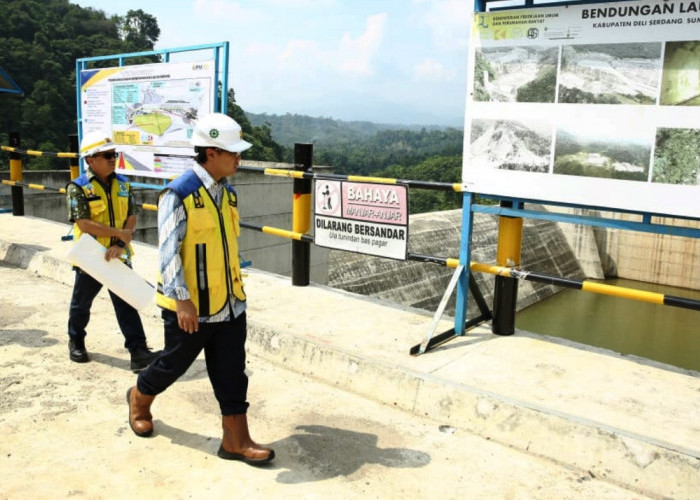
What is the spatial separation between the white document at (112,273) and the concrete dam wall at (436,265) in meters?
15.2

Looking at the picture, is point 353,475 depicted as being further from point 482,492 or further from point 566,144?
point 566,144

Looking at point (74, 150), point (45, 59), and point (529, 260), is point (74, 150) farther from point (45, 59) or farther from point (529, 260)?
point (45, 59)

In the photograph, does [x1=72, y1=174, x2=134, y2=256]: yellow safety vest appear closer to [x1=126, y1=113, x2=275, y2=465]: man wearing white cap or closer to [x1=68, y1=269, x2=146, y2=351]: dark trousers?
[x1=68, y1=269, x2=146, y2=351]: dark trousers

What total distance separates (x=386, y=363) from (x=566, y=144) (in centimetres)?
171

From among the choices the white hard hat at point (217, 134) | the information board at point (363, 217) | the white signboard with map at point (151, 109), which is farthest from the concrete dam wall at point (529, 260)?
the white hard hat at point (217, 134)

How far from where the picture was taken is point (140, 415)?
312 centimetres

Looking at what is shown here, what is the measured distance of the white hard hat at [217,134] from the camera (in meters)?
2.64

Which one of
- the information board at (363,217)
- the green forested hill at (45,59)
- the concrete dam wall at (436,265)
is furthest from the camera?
the green forested hill at (45,59)

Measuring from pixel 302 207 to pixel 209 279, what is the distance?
283 centimetres

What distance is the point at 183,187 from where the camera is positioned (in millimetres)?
2668

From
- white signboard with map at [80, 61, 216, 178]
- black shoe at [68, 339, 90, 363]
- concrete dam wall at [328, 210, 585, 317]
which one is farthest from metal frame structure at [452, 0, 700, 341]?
concrete dam wall at [328, 210, 585, 317]

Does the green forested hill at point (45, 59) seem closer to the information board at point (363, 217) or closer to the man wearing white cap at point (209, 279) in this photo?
the information board at point (363, 217)

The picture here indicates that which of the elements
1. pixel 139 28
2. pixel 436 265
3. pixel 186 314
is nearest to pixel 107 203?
pixel 186 314

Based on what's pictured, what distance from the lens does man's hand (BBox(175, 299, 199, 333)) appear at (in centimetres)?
267
